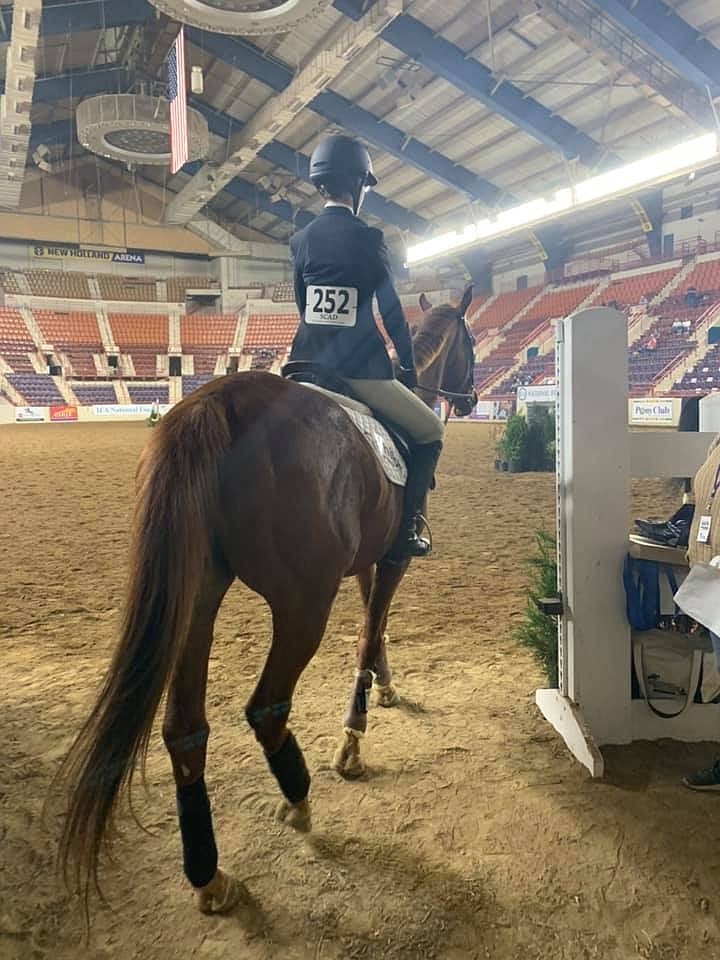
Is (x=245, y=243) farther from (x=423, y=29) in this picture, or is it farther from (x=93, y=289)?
(x=423, y=29)

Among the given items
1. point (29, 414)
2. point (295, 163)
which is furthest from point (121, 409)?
point (295, 163)

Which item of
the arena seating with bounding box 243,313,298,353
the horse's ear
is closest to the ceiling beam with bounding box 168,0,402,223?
the arena seating with bounding box 243,313,298,353

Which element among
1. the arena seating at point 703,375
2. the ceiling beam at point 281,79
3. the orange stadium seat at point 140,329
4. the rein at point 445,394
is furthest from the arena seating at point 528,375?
the rein at point 445,394

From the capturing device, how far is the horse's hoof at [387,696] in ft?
9.37

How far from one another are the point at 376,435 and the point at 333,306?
497 mm

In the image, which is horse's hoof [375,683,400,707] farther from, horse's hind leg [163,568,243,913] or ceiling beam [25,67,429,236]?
ceiling beam [25,67,429,236]

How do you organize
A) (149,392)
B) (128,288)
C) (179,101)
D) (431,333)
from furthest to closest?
(128,288) → (149,392) → (179,101) → (431,333)

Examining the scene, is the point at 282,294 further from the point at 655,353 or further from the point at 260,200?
the point at 655,353

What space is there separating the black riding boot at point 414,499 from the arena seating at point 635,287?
2047 cm

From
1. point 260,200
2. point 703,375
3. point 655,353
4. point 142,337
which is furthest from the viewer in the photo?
point 142,337

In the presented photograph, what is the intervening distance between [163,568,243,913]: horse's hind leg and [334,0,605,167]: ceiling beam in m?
14.3

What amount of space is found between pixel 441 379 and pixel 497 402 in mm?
19309

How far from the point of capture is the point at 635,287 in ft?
70.0

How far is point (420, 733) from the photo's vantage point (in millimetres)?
2600
